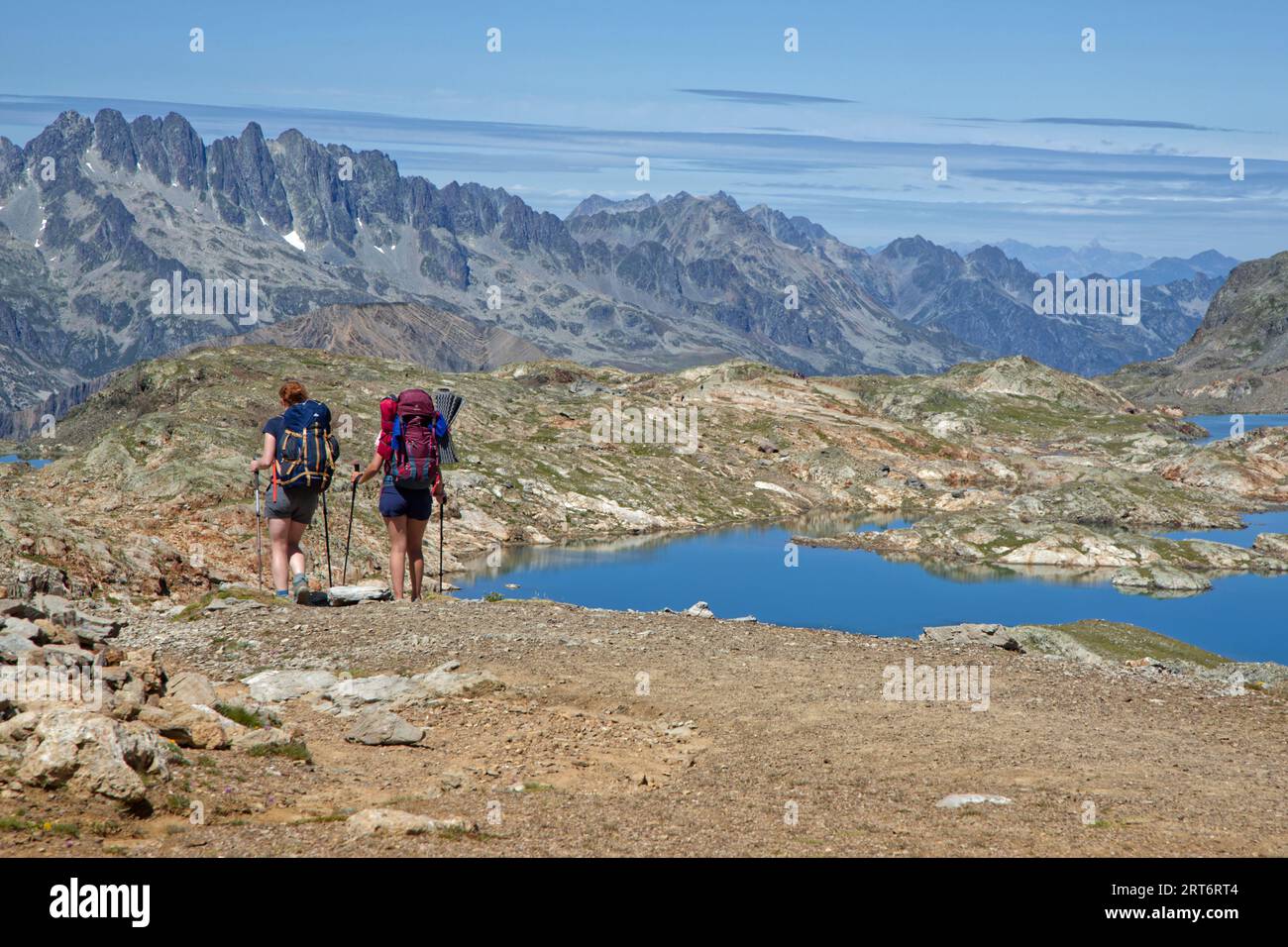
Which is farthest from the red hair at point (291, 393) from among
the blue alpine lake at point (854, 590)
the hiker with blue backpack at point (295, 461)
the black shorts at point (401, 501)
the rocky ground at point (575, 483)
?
the blue alpine lake at point (854, 590)

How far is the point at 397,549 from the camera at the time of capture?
30641mm

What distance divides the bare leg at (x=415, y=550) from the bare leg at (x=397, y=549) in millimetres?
145

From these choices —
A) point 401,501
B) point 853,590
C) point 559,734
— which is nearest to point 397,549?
point 401,501

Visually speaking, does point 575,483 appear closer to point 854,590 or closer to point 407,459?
point 854,590

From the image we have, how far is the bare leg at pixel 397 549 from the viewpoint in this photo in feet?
97.3

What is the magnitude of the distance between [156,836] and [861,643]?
63.1 feet

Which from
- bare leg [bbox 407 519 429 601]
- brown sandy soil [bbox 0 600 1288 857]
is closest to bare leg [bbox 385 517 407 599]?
bare leg [bbox 407 519 429 601]

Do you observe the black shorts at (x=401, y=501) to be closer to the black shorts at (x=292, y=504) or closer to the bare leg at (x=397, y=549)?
the bare leg at (x=397, y=549)

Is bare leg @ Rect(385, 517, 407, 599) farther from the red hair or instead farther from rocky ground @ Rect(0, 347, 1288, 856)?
the red hair

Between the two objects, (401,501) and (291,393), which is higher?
(291,393)

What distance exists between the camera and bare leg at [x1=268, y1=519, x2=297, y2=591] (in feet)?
94.0

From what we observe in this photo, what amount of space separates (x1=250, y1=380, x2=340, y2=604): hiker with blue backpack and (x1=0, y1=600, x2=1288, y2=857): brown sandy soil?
226cm

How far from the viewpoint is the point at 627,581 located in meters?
105

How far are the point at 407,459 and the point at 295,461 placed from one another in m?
2.60
